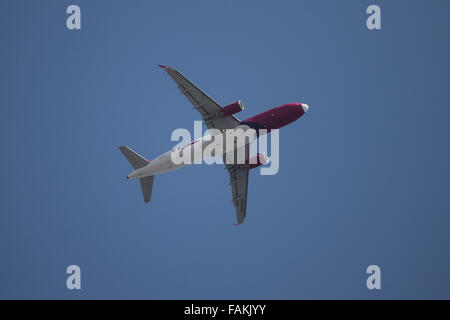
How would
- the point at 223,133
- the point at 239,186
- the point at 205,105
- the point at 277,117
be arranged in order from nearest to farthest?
1. the point at 277,117
2. the point at 205,105
3. the point at 223,133
4. the point at 239,186

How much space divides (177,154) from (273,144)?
12.7 m

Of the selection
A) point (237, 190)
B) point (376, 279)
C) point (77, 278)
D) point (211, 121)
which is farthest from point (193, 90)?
point (376, 279)

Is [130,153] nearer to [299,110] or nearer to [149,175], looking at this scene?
[149,175]

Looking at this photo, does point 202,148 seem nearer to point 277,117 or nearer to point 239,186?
point 277,117

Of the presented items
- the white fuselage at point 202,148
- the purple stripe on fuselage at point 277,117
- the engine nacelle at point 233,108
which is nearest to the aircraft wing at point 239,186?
the white fuselage at point 202,148

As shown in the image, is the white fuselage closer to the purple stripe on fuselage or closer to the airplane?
the airplane

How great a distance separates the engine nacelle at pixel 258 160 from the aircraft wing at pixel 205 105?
6.93m

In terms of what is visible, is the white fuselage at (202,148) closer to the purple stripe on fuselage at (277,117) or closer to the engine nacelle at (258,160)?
the purple stripe on fuselage at (277,117)

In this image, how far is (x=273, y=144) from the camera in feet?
213

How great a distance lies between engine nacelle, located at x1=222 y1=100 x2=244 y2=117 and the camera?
58.4 meters

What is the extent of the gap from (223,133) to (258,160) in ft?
25.4

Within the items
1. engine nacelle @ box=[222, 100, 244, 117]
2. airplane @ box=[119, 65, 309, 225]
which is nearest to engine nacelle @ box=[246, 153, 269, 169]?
airplane @ box=[119, 65, 309, 225]

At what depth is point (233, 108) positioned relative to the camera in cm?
5872

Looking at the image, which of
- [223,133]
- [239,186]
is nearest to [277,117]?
[223,133]
